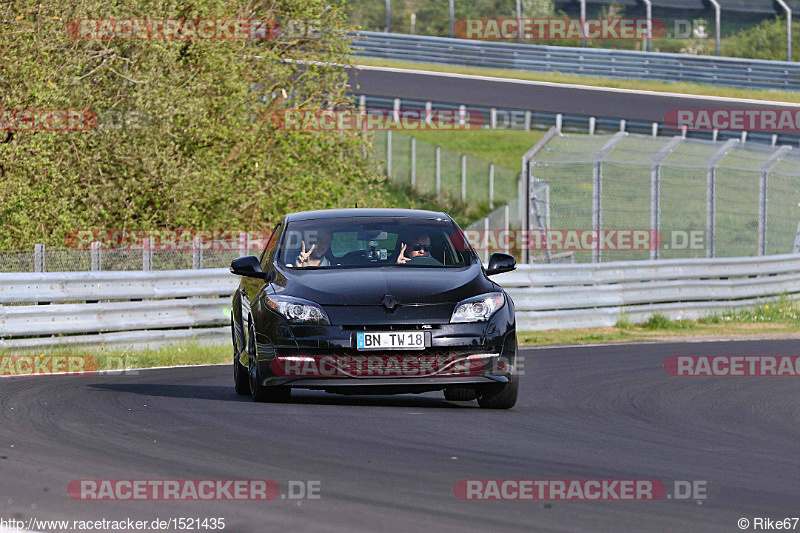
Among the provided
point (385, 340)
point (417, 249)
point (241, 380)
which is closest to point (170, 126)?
point (241, 380)

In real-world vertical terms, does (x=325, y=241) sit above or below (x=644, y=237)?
above

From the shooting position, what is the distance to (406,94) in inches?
1774

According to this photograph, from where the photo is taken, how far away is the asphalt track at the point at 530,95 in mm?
43781

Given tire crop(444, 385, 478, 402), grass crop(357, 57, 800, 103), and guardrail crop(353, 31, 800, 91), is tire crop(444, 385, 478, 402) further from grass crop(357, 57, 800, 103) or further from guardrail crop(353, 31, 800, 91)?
guardrail crop(353, 31, 800, 91)

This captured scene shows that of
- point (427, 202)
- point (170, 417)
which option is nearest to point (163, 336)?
point (170, 417)

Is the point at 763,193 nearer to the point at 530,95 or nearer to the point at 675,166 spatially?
the point at 675,166

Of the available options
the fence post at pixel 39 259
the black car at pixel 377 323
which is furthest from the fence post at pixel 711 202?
the black car at pixel 377 323

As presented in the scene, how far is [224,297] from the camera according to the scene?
18.1 m

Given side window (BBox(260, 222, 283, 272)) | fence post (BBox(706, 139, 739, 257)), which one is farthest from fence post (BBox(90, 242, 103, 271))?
fence post (BBox(706, 139, 739, 257))

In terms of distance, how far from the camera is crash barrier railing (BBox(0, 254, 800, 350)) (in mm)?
15688

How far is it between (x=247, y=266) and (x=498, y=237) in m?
24.2

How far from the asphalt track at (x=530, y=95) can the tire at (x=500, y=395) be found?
32898 millimetres

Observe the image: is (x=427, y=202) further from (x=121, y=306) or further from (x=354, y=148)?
(x=121, y=306)

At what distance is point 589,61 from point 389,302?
39194mm
